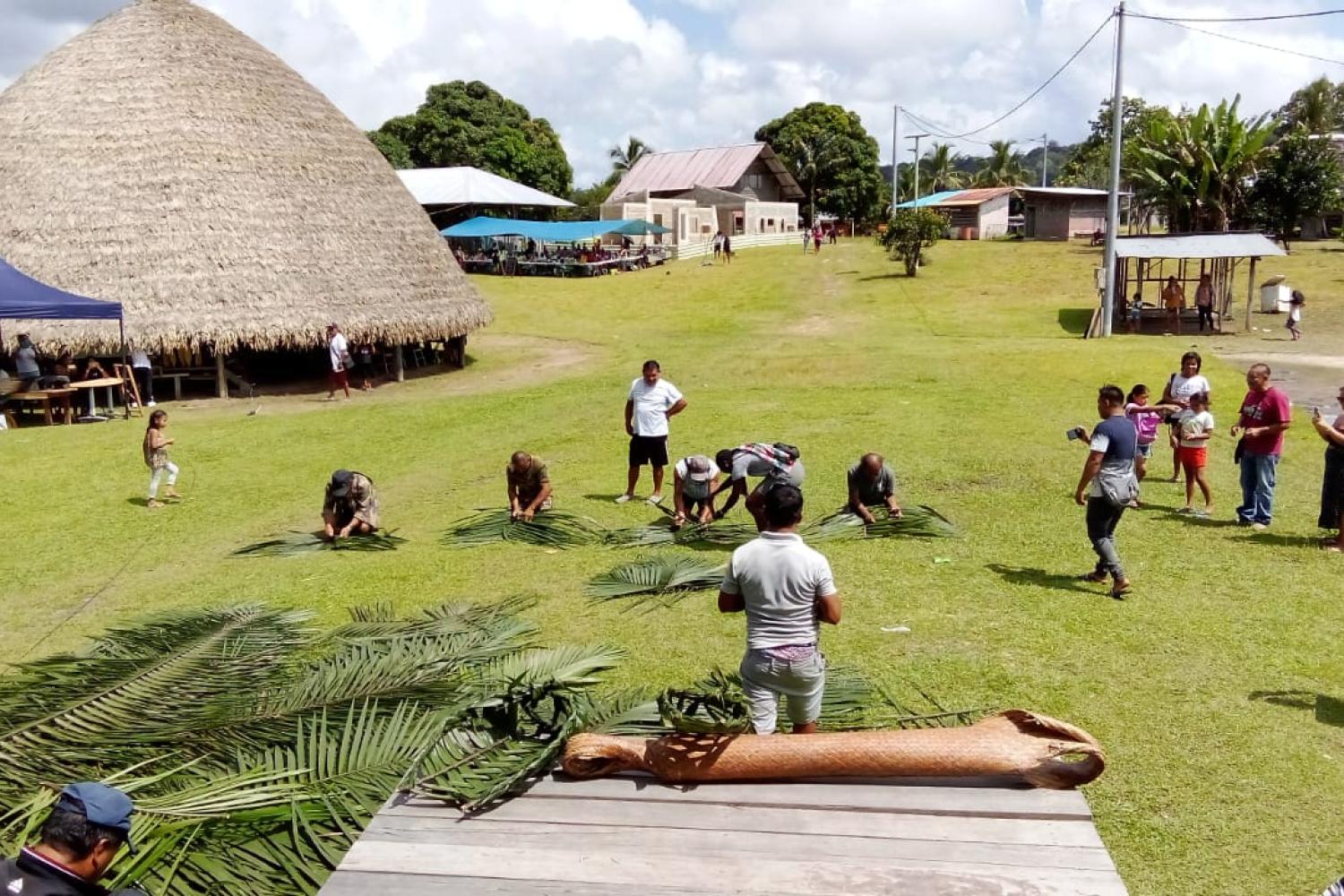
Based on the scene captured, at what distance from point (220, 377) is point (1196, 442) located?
18098mm

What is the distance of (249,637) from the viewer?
6840mm

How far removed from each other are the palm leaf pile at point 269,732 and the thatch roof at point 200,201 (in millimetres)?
14954

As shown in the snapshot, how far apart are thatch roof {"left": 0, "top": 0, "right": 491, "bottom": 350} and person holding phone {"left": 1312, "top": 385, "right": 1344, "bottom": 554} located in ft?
57.1

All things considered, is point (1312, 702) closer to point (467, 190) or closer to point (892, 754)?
point (892, 754)

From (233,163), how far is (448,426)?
868cm

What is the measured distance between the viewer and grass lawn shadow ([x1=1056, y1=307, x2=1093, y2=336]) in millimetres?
27844

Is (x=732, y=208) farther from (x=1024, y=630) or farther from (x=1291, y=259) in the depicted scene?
(x=1024, y=630)

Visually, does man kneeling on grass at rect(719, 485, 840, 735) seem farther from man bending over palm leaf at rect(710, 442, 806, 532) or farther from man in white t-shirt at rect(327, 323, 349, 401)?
man in white t-shirt at rect(327, 323, 349, 401)

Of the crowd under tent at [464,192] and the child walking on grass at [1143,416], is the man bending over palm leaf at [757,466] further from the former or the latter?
the crowd under tent at [464,192]

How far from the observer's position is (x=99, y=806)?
3.22 metres

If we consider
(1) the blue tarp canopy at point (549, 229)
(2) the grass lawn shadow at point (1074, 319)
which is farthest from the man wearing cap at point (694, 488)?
(1) the blue tarp canopy at point (549, 229)

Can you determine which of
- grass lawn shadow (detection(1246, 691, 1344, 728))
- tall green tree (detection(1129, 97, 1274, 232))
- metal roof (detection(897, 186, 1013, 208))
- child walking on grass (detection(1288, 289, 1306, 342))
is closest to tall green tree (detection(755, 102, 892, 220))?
metal roof (detection(897, 186, 1013, 208))

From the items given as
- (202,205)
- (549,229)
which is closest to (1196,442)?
(202,205)

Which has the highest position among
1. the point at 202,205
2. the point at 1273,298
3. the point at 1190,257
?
the point at 202,205
